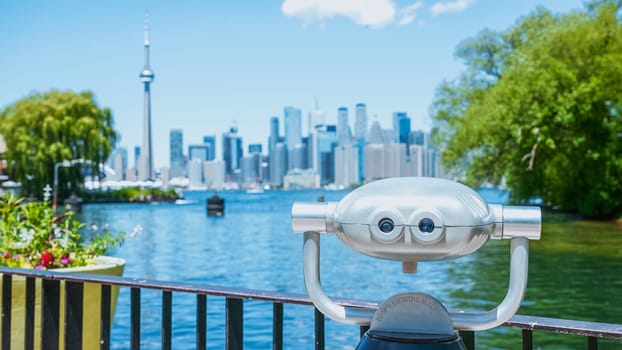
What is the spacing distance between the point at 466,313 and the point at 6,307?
2153 mm

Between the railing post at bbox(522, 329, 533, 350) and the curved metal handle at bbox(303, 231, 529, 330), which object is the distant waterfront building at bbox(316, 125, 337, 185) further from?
the curved metal handle at bbox(303, 231, 529, 330)

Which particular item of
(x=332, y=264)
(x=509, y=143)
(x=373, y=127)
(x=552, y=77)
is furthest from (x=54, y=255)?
(x=373, y=127)

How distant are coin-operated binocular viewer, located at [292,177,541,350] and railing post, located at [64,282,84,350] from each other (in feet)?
5.20

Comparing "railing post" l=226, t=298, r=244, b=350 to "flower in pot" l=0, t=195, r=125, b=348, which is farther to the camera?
"flower in pot" l=0, t=195, r=125, b=348

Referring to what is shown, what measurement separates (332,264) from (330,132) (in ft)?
345

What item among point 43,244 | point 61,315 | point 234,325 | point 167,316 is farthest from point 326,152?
point 234,325

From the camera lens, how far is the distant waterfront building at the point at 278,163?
133625 mm

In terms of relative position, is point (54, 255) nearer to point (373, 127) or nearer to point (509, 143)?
point (509, 143)

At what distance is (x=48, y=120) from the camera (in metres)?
38.8

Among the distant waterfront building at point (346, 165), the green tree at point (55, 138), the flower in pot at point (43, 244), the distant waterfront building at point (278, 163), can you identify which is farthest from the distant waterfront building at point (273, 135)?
the flower in pot at point (43, 244)

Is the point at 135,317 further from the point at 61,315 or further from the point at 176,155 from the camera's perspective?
the point at 176,155

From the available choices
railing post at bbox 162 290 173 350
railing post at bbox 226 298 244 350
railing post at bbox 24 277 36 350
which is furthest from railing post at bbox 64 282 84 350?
railing post at bbox 226 298 244 350

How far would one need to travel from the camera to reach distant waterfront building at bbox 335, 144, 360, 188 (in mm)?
97125

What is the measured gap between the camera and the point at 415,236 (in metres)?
0.91
